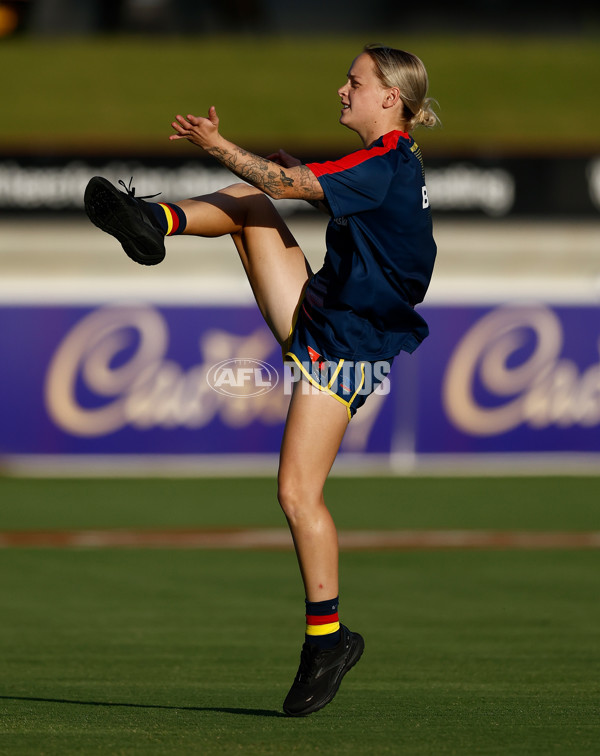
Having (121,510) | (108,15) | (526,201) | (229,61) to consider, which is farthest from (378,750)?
(108,15)

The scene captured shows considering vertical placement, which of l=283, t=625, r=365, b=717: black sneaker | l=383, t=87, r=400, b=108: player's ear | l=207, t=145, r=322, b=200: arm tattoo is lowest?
l=283, t=625, r=365, b=717: black sneaker

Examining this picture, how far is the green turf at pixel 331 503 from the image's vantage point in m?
11.8

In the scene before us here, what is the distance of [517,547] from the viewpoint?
10133mm

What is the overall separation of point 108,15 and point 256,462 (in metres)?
16.1

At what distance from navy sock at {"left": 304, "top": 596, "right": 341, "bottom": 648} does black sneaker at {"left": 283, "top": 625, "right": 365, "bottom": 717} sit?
22 millimetres

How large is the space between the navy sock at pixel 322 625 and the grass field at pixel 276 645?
0.27 metres

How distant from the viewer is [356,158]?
15.0ft

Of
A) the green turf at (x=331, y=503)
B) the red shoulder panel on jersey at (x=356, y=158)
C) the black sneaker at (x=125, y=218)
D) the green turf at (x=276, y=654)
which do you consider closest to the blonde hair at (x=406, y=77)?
the red shoulder panel on jersey at (x=356, y=158)

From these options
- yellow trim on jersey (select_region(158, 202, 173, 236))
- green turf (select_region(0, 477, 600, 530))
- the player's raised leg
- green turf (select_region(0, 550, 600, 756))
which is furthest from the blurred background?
yellow trim on jersey (select_region(158, 202, 173, 236))

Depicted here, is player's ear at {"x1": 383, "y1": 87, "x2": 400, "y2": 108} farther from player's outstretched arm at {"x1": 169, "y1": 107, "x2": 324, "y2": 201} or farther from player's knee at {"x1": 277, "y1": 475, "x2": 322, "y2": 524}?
player's knee at {"x1": 277, "y1": 475, "x2": 322, "y2": 524}

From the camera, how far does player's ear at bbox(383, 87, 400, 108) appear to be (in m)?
4.76

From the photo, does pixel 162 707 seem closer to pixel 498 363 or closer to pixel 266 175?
pixel 266 175

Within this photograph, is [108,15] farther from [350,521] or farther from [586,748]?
[586,748]

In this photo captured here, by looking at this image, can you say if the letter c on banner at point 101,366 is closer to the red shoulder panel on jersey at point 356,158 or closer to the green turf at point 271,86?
the green turf at point 271,86
